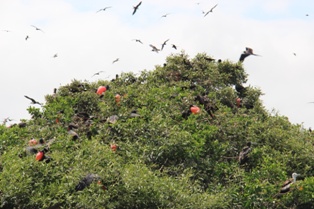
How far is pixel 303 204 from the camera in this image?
619 inches

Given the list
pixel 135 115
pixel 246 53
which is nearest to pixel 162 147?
pixel 135 115

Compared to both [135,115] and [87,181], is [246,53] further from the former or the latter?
[87,181]

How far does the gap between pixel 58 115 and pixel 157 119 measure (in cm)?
298

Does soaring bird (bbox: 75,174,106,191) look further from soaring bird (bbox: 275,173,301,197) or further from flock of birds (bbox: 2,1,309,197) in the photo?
soaring bird (bbox: 275,173,301,197)

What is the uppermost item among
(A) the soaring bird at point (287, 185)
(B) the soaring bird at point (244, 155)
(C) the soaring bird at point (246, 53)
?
(C) the soaring bird at point (246, 53)

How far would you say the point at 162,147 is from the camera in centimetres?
1573

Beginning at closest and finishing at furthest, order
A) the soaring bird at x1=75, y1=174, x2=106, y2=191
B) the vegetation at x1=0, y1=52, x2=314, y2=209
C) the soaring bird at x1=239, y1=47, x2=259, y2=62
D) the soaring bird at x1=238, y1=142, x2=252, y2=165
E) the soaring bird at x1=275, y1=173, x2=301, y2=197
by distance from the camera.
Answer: the soaring bird at x1=75, y1=174, x2=106, y2=191 < the vegetation at x1=0, y1=52, x2=314, y2=209 < the soaring bird at x1=275, y1=173, x2=301, y2=197 < the soaring bird at x1=238, y1=142, x2=252, y2=165 < the soaring bird at x1=239, y1=47, x2=259, y2=62

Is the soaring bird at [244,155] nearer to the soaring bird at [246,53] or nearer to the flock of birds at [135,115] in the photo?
the flock of birds at [135,115]

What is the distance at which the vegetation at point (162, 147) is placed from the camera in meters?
13.1

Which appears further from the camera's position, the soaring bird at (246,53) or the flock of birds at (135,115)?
the soaring bird at (246,53)

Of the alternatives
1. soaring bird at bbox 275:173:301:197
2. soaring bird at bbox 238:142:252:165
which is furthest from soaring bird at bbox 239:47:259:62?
soaring bird at bbox 275:173:301:197

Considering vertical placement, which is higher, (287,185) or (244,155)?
(244,155)

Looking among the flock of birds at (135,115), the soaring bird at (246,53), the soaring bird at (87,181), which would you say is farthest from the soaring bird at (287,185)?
the soaring bird at (246,53)

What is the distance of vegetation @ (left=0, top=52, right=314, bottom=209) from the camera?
13.1m
